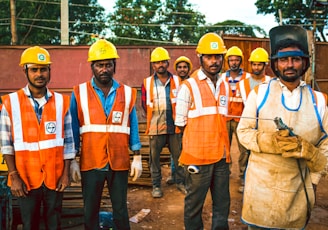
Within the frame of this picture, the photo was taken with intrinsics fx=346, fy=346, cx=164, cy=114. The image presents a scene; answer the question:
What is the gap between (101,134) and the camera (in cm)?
351

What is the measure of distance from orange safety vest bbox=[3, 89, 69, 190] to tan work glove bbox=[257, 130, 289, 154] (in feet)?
6.13

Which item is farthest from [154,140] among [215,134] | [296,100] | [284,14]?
[284,14]

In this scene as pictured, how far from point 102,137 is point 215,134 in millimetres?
1230

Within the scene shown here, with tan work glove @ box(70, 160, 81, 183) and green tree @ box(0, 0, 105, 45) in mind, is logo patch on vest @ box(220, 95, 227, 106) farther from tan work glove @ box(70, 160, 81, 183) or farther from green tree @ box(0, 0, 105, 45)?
green tree @ box(0, 0, 105, 45)

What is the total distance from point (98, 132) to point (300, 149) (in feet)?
6.38

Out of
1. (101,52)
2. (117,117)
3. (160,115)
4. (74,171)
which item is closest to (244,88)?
(160,115)

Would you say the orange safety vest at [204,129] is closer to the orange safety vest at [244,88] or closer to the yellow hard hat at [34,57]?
the yellow hard hat at [34,57]

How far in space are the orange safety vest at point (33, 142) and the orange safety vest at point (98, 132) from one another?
12.5 inches

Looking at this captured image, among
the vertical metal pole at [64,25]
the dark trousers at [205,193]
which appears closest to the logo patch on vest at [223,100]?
the dark trousers at [205,193]

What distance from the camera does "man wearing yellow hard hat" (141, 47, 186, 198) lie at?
19.2ft

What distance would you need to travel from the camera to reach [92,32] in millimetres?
30391

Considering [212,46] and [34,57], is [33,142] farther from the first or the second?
[212,46]

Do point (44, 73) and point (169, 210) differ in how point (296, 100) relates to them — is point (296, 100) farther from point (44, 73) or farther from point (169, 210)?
point (169, 210)

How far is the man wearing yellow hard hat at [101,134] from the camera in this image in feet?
11.5
